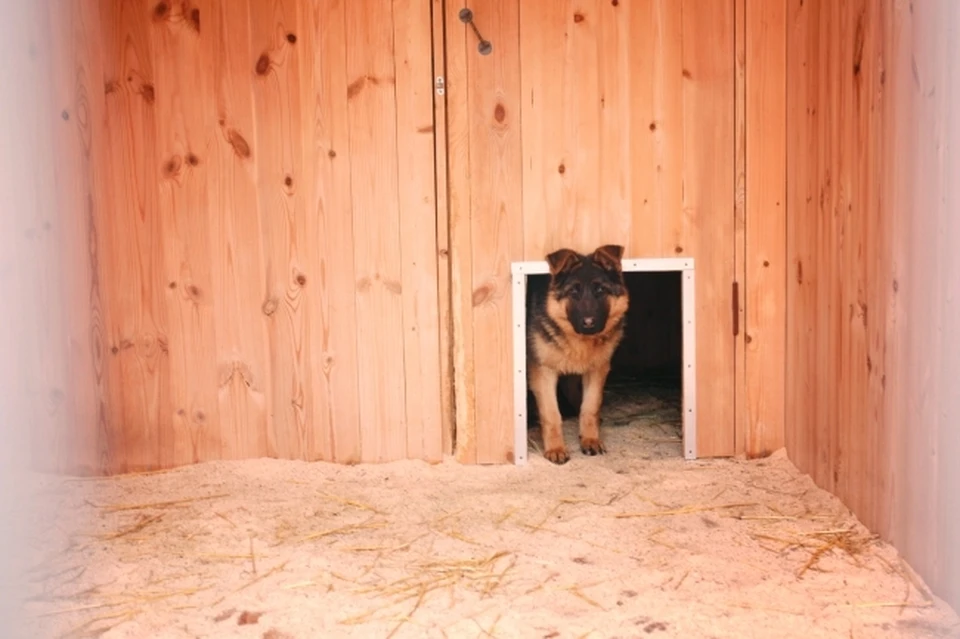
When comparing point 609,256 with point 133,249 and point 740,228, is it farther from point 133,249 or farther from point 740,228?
point 133,249

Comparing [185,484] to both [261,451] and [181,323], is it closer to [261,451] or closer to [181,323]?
[261,451]

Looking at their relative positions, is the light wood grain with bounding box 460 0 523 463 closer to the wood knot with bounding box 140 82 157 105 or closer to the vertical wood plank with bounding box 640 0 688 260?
the vertical wood plank with bounding box 640 0 688 260


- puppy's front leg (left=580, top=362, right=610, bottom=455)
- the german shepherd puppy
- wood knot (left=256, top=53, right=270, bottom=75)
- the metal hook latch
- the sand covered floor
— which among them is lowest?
the sand covered floor

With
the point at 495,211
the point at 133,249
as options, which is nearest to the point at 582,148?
the point at 495,211

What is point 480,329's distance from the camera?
211 inches

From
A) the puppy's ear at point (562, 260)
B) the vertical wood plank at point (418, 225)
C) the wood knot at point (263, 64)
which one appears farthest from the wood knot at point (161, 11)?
the puppy's ear at point (562, 260)

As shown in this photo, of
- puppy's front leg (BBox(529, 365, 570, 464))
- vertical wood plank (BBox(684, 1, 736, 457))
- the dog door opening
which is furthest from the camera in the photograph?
the dog door opening

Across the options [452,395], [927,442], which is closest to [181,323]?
[452,395]

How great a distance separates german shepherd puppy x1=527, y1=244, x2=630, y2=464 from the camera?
214 inches

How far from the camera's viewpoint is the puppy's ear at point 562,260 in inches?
209

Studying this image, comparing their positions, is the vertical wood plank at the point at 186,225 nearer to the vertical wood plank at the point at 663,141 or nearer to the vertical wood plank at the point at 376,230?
the vertical wood plank at the point at 376,230

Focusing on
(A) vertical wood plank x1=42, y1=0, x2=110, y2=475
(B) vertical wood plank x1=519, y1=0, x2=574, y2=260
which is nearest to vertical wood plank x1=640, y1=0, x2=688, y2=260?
(B) vertical wood plank x1=519, y1=0, x2=574, y2=260

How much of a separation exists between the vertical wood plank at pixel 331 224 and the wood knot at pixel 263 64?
0.21 m

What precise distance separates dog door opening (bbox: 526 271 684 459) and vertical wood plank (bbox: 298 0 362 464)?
1.28 metres
